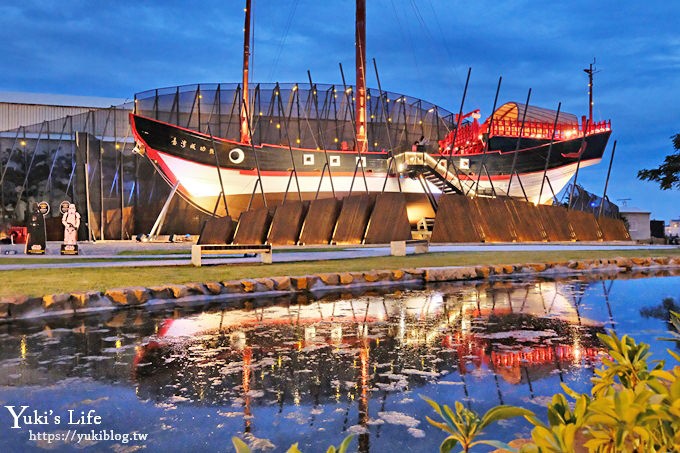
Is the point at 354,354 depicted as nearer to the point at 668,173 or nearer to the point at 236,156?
the point at 668,173

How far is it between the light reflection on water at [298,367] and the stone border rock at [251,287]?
1.94 feet

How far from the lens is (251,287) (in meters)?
8.85

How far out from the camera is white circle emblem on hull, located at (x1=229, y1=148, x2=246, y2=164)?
32562 millimetres

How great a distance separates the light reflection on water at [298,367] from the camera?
3004mm

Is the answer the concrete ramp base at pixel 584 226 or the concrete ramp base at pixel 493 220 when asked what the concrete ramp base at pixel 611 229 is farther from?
the concrete ramp base at pixel 493 220

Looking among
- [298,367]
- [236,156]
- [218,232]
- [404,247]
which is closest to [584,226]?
[404,247]

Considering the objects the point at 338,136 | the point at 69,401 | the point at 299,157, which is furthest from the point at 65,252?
the point at 338,136

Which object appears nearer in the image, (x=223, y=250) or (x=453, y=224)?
(x=223, y=250)

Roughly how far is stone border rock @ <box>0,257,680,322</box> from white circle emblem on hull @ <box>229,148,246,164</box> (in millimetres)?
23435

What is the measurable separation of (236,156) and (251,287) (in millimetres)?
25032

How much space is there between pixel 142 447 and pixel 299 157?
1301 inches

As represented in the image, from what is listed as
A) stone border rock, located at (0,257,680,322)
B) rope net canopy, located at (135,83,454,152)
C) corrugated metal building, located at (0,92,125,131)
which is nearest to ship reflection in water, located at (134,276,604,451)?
stone border rock, located at (0,257,680,322)

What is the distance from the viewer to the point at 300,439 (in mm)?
2803

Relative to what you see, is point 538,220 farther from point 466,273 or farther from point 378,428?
point 378,428
